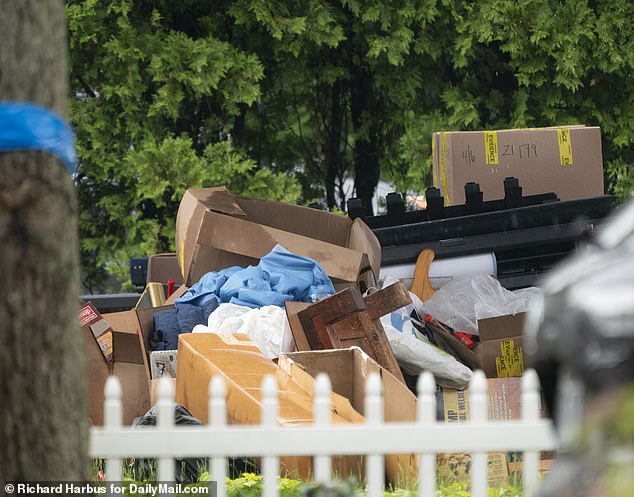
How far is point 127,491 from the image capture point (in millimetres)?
3271

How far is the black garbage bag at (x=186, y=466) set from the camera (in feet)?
11.2

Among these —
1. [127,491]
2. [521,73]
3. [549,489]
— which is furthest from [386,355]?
[521,73]

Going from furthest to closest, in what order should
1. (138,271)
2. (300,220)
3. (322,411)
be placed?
(138,271) < (300,220) < (322,411)

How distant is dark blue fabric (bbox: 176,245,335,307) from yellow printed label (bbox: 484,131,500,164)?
1832 mm

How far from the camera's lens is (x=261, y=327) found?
451 cm

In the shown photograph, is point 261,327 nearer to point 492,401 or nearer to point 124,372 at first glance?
point 124,372

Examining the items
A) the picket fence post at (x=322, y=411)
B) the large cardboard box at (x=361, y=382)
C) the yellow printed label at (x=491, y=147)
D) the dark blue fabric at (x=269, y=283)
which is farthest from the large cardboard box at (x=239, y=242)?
the picket fence post at (x=322, y=411)

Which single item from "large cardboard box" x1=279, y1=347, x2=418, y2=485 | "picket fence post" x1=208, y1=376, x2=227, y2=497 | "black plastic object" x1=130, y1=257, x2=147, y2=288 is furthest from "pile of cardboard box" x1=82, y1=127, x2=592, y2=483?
"picket fence post" x1=208, y1=376, x2=227, y2=497

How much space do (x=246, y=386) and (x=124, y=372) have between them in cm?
110

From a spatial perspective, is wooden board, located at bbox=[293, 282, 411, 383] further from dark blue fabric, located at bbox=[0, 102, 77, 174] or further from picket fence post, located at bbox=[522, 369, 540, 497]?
dark blue fabric, located at bbox=[0, 102, 77, 174]

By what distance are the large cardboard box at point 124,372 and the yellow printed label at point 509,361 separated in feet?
5.41

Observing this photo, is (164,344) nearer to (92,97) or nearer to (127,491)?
(127,491)
